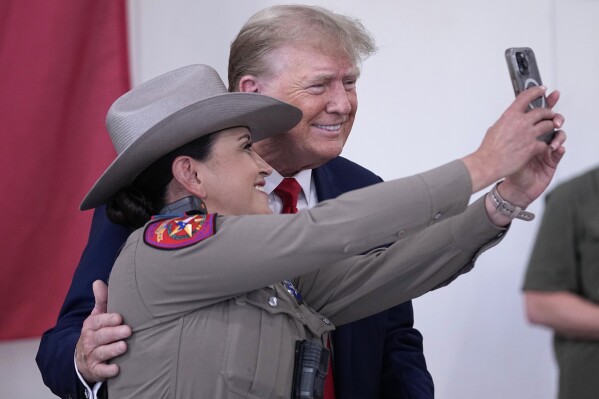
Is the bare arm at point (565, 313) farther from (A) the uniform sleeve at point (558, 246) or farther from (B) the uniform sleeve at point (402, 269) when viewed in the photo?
(B) the uniform sleeve at point (402, 269)

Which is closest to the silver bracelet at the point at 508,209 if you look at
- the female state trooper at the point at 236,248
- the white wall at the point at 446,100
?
the female state trooper at the point at 236,248

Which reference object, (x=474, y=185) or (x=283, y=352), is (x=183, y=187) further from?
(x=474, y=185)

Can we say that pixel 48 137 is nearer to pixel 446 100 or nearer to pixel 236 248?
pixel 446 100

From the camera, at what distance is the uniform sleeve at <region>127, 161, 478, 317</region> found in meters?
1.64

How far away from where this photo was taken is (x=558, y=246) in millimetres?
1170

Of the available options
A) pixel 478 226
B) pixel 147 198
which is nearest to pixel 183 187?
pixel 147 198

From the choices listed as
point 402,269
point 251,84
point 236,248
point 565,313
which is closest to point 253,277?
point 236,248

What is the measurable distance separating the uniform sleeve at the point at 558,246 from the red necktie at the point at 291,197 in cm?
110

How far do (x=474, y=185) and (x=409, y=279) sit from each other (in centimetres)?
38

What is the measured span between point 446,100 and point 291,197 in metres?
1.15

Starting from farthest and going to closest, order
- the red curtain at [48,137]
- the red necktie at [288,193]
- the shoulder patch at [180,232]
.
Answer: the red curtain at [48,137] → the red necktie at [288,193] → the shoulder patch at [180,232]

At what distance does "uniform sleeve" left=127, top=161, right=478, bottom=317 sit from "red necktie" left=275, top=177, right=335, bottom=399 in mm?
539

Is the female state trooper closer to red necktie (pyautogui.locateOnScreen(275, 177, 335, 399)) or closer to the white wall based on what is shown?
red necktie (pyautogui.locateOnScreen(275, 177, 335, 399))

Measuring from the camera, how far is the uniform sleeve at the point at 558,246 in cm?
117
